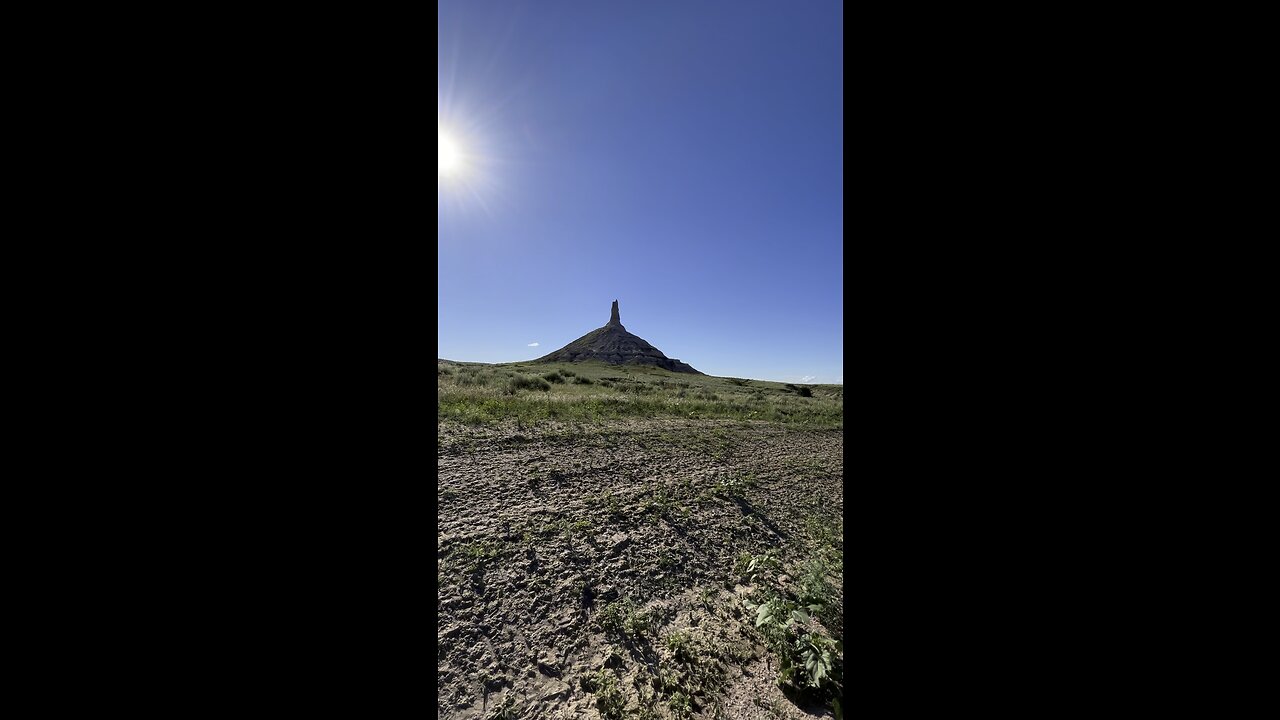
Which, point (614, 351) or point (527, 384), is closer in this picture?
point (527, 384)

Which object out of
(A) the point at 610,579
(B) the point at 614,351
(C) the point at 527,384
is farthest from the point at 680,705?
(B) the point at 614,351

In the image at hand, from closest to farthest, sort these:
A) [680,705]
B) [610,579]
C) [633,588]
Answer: [680,705]
[633,588]
[610,579]

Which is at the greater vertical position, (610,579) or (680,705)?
(610,579)

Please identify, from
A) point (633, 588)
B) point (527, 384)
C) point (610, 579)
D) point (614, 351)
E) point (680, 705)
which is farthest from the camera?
point (614, 351)

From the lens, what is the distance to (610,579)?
3.74 m

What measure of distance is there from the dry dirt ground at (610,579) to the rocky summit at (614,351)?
64.6m

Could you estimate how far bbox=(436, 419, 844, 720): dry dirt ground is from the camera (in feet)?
8.34

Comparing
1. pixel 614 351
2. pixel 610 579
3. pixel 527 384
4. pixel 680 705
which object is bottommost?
pixel 680 705

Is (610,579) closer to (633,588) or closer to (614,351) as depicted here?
(633,588)

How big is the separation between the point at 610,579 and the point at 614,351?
75282mm
